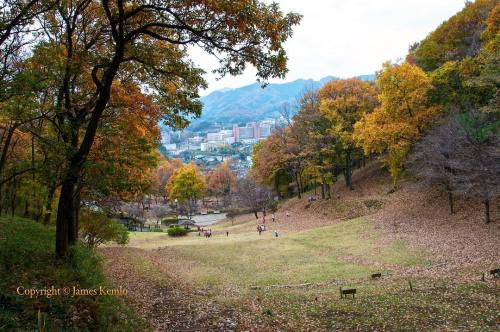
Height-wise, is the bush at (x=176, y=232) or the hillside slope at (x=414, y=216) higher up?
the hillside slope at (x=414, y=216)

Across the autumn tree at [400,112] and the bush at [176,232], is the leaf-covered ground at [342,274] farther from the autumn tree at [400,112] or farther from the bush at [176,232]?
the bush at [176,232]

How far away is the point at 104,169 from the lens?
10.8 m

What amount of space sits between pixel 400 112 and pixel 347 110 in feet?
33.3

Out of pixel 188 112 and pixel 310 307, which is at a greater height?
pixel 188 112

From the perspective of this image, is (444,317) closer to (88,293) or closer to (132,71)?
(88,293)

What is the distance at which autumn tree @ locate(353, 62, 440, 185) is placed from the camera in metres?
29.5

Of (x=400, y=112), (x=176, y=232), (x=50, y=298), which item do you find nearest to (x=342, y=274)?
(x=50, y=298)

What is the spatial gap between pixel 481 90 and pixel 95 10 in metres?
27.4

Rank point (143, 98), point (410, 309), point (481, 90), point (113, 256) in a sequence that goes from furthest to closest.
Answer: point (481, 90) → point (113, 256) → point (143, 98) → point (410, 309)

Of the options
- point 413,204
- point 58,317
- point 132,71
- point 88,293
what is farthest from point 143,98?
point 413,204

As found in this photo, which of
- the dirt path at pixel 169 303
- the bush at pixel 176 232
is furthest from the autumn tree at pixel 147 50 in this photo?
the bush at pixel 176 232

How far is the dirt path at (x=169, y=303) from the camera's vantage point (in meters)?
10.2

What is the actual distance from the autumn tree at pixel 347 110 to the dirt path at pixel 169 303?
81.4 ft

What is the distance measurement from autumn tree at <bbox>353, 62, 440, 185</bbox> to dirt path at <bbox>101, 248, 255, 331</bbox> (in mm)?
20219
